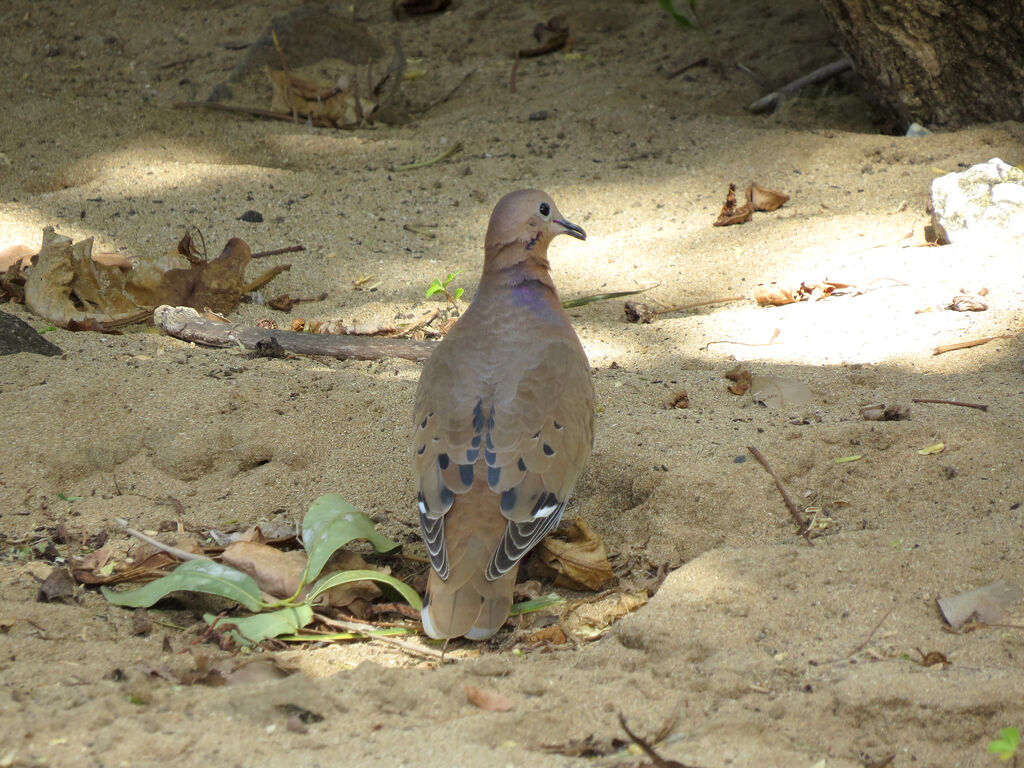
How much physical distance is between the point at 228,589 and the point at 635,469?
1323mm

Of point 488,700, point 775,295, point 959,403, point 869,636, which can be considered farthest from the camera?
point 775,295

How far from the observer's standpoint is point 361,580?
282 cm

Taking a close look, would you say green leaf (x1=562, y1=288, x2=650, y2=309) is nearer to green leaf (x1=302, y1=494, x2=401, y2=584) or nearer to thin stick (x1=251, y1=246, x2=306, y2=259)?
thin stick (x1=251, y1=246, x2=306, y2=259)

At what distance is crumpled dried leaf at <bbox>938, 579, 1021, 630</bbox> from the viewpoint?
97.7 inches

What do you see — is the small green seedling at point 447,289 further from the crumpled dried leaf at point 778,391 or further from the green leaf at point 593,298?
the crumpled dried leaf at point 778,391

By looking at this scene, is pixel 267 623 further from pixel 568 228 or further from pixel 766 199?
pixel 766 199

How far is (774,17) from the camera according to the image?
7.84 metres

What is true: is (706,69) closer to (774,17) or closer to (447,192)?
(774,17)

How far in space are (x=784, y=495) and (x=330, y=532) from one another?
132 cm

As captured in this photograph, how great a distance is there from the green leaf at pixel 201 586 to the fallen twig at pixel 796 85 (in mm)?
5279

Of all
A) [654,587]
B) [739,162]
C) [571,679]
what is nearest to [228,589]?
[571,679]

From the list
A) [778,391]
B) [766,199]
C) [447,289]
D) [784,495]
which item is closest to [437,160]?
[447,289]

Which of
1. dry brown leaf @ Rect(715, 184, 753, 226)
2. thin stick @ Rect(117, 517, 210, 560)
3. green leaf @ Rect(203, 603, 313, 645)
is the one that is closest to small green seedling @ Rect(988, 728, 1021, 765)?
green leaf @ Rect(203, 603, 313, 645)

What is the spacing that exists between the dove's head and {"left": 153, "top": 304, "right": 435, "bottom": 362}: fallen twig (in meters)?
0.85
